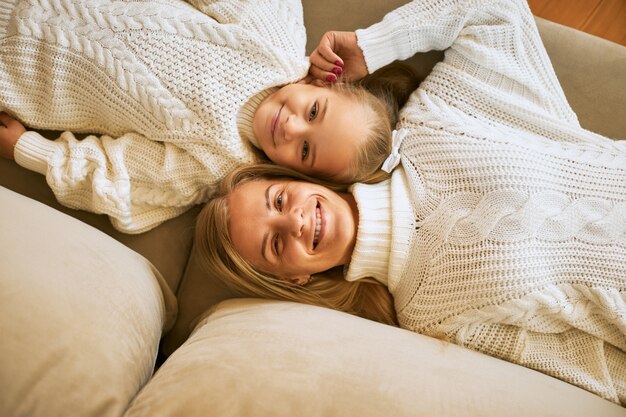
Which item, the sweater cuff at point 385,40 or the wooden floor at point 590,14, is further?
the wooden floor at point 590,14

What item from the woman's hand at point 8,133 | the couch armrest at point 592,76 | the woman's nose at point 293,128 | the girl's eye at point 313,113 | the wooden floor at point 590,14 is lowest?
the woman's hand at point 8,133

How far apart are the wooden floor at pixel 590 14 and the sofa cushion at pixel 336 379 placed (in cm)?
123

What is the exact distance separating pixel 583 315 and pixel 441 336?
0.31 m

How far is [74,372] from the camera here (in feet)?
2.43

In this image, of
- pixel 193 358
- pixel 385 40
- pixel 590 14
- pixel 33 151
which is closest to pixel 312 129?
pixel 385 40

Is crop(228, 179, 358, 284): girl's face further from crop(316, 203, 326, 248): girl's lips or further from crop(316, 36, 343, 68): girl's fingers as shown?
crop(316, 36, 343, 68): girl's fingers

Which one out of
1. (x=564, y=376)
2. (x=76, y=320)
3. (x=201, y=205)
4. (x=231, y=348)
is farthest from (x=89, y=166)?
(x=564, y=376)

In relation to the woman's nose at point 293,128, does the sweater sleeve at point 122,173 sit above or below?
below

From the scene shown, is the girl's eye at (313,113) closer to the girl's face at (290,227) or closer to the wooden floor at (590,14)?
the girl's face at (290,227)

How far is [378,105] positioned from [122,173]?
0.70 meters

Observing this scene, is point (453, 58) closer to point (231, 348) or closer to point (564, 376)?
point (564, 376)

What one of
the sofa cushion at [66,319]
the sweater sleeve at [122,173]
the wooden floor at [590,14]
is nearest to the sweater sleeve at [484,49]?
the wooden floor at [590,14]

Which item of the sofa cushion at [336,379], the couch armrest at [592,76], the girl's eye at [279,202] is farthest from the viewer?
the couch armrest at [592,76]

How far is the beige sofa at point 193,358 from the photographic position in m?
0.70
